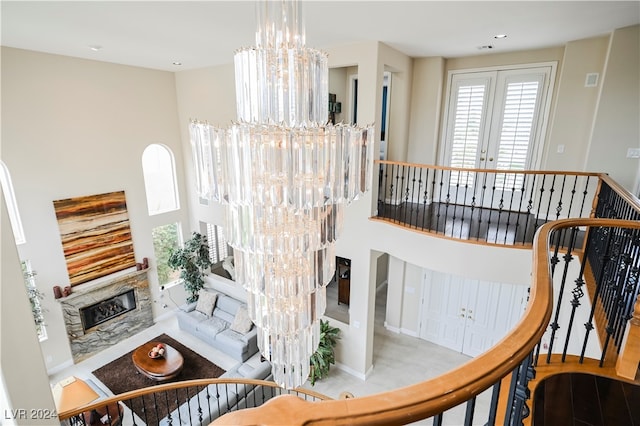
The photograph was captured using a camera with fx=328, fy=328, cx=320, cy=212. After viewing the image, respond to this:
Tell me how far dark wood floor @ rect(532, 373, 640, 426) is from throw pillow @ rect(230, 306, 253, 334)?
6.11 m

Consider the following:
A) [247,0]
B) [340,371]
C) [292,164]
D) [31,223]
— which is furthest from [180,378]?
[247,0]

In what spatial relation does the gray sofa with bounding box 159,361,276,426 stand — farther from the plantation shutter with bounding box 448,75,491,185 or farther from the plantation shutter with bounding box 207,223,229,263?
the plantation shutter with bounding box 448,75,491,185

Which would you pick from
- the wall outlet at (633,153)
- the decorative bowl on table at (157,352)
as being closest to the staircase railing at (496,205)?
the wall outlet at (633,153)

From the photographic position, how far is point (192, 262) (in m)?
8.36

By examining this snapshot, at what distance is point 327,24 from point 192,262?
21.3ft

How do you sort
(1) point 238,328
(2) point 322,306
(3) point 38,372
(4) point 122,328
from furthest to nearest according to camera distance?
1. (4) point 122,328
2. (1) point 238,328
3. (2) point 322,306
4. (3) point 38,372

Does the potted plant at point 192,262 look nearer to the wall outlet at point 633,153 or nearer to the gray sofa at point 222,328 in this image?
the gray sofa at point 222,328

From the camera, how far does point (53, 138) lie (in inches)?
244

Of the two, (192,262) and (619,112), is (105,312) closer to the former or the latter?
(192,262)

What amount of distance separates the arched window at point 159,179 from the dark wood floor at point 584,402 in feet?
27.3

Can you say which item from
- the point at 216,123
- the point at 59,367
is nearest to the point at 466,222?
the point at 216,123

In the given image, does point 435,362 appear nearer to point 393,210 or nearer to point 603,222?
point 393,210

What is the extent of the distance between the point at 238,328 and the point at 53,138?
5.18 m

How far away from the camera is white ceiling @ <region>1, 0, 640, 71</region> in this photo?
358 centimetres
